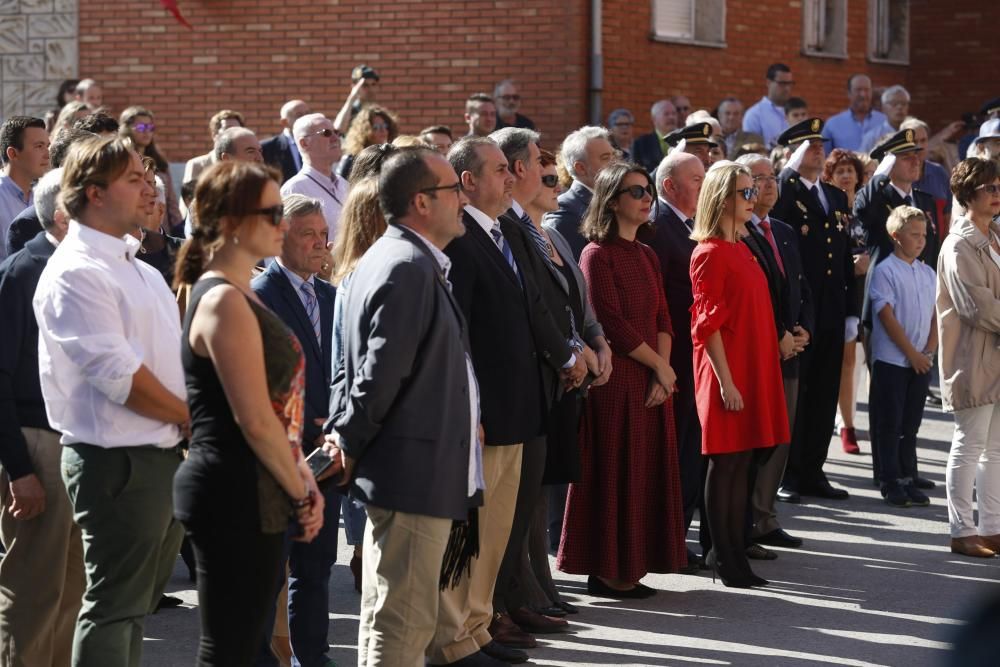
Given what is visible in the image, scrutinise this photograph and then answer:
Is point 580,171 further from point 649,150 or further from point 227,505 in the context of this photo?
point 649,150

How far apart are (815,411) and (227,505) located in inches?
244

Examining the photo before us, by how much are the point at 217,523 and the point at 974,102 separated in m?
19.2

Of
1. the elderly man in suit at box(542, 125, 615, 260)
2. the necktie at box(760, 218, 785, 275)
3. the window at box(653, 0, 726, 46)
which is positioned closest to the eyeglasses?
the elderly man in suit at box(542, 125, 615, 260)

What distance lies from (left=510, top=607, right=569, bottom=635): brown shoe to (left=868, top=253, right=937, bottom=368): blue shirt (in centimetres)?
375

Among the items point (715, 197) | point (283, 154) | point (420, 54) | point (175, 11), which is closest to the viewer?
point (715, 197)

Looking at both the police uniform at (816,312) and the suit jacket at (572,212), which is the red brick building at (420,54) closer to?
the police uniform at (816,312)

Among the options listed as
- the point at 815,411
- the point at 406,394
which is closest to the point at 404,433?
the point at 406,394

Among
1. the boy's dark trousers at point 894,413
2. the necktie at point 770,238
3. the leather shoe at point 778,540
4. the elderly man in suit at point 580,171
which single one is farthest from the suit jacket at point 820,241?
the elderly man in suit at point 580,171

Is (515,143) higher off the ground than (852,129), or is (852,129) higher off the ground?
(852,129)

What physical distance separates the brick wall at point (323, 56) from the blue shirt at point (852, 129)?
10.9 feet

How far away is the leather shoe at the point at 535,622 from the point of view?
20.9 feet

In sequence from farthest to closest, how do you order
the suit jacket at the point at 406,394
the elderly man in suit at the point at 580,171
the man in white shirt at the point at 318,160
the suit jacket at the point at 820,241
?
the suit jacket at the point at 820,241 → the man in white shirt at the point at 318,160 → the elderly man in suit at the point at 580,171 → the suit jacket at the point at 406,394

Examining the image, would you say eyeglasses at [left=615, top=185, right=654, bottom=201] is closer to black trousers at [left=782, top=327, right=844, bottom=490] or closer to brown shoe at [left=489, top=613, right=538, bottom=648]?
brown shoe at [left=489, top=613, right=538, bottom=648]

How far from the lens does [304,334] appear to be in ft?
18.3
